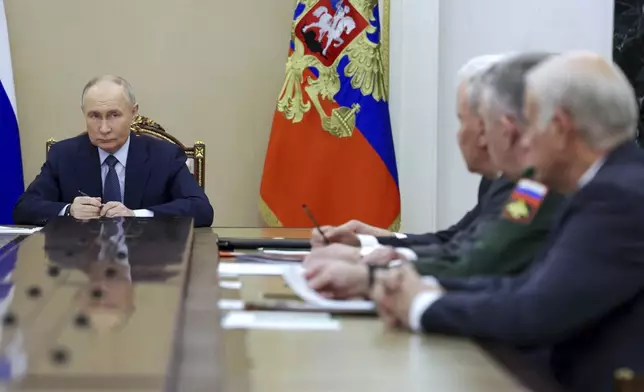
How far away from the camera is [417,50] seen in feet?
15.4

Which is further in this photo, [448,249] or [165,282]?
[448,249]

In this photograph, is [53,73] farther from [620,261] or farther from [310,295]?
[620,261]

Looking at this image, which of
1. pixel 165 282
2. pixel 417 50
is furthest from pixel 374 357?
pixel 417 50

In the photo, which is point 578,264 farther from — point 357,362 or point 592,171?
point 357,362

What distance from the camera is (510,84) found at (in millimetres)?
1780

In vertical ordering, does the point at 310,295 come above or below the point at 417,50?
below

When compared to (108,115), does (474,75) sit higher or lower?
higher

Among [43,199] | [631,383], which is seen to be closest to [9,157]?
[43,199]

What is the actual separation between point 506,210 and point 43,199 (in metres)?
Result: 2.17

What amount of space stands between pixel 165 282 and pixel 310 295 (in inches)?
13.3

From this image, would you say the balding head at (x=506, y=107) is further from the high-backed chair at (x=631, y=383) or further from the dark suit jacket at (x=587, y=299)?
the high-backed chair at (x=631, y=383)

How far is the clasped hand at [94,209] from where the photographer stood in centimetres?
303

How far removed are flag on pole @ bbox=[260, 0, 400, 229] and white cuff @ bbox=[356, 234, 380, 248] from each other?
79.2 inches

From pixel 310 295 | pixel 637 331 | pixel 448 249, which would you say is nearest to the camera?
pixel 637 331
